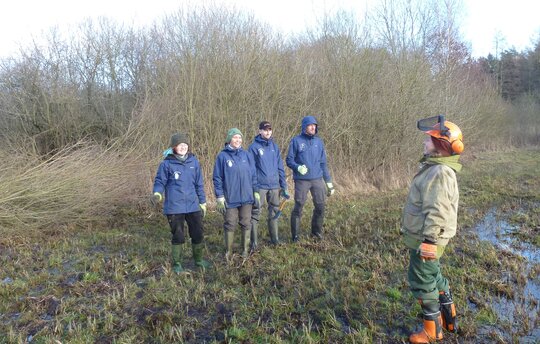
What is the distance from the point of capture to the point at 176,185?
4723mm

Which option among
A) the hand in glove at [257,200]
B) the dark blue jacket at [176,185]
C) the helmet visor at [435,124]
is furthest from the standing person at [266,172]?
the helmet visor at [435,124]

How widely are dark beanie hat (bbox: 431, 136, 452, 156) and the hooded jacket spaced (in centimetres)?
11

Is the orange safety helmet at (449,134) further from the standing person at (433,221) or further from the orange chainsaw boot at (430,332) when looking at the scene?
the orange chainsaw boot at (430,332)

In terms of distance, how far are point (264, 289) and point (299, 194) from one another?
6.41 feet

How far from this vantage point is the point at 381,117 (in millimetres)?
11656

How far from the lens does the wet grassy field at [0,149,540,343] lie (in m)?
3.21

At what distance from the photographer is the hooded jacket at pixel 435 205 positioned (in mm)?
2775

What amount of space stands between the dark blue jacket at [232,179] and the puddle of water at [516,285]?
305 cm

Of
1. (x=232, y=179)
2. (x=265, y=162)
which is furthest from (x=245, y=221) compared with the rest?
(x=265, y=162)

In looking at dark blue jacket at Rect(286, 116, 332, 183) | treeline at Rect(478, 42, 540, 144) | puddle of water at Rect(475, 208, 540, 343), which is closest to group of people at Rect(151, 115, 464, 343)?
dark blue jacket at Rect(286, 116, 332, 183)

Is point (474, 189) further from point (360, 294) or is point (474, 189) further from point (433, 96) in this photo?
point (360, 294)

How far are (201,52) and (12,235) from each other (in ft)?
18.0

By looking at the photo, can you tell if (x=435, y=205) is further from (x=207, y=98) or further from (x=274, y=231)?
(x=207, y=98)

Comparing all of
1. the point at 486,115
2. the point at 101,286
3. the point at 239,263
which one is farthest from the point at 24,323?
the point at 486,115
